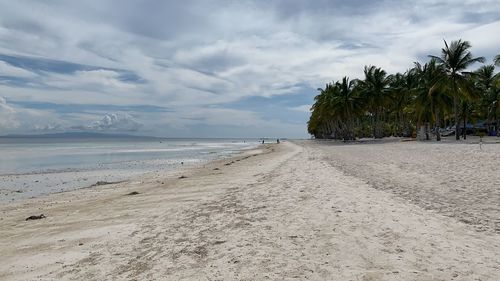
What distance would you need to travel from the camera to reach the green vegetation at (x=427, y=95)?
4038 cm

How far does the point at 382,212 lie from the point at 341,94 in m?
56.8

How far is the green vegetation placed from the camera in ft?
132

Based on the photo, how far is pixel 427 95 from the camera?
46156 millimetres

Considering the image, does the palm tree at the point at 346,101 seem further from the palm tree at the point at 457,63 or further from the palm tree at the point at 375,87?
the palm tree at the point at 457,63

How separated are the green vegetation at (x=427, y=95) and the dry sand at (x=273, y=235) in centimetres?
3274

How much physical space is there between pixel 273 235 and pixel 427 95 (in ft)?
152

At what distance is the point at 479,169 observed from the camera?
14180 millimetres

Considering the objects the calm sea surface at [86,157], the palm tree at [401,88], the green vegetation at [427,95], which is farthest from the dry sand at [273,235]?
the palm tree at [401,88]

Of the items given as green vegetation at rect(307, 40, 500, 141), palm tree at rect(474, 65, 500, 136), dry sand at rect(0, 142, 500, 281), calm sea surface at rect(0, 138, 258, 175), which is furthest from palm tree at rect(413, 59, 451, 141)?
dry sand at rect(0, 142, 500, 281)

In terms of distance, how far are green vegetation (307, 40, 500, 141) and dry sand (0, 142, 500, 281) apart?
1289 inches

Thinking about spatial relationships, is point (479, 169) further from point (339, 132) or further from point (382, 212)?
point (339, 132)

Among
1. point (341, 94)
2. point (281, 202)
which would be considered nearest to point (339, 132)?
point (341, 94)

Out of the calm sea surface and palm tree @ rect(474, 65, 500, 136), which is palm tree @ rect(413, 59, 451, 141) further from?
the calm sea surface

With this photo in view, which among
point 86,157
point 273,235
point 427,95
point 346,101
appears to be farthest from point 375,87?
point 273,235
